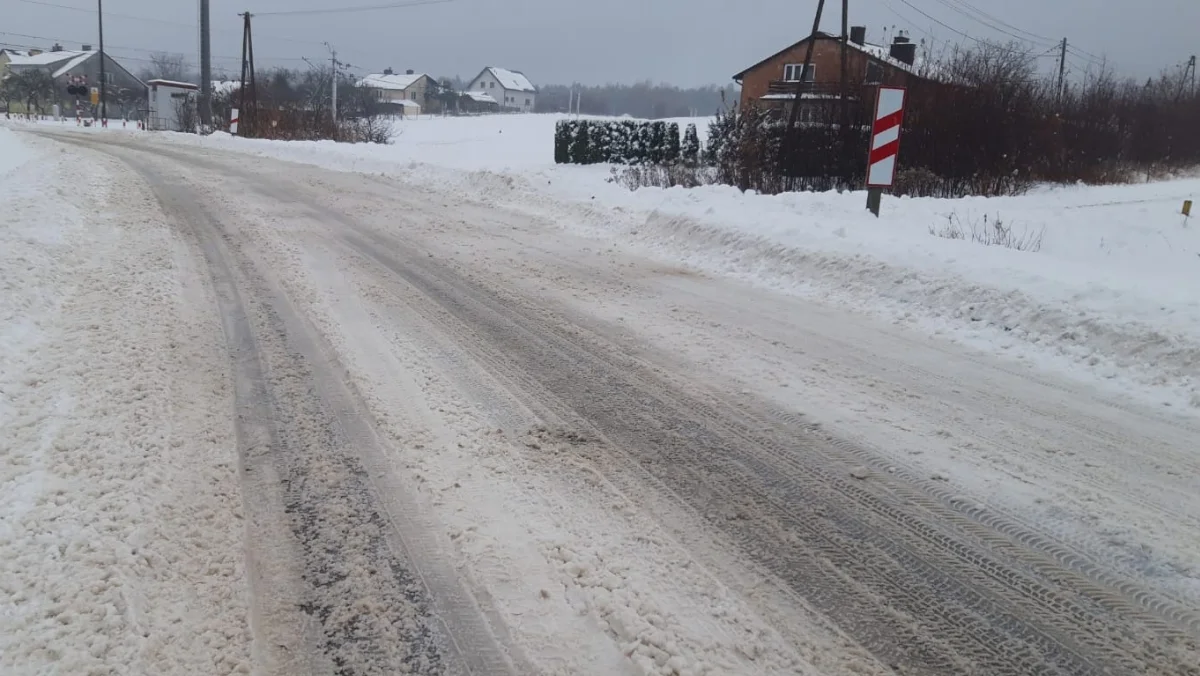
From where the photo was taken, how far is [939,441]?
407 cm

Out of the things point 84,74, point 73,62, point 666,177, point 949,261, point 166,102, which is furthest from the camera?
point 73,62

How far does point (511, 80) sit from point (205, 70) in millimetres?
120426

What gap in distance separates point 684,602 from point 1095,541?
176 centimetres

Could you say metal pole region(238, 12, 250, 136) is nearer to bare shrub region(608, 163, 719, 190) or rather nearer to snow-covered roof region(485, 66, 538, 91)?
bare shrub region(608, 163, 719, 190)

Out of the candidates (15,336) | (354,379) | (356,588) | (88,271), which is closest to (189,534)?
(356,588)

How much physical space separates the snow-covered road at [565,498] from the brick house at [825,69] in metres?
12.8

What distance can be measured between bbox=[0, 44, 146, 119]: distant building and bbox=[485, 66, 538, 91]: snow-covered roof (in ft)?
227

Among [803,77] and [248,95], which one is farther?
[248,95]

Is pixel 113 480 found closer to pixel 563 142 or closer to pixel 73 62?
pixel 563 142

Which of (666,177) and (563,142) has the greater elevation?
(563,142)

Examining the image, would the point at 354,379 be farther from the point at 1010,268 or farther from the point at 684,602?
the point at 1010,268

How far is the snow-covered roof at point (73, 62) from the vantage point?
321 feet

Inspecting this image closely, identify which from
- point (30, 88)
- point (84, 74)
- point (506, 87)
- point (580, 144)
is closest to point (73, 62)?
point (84, 74)

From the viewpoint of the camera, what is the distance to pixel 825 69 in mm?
36625
